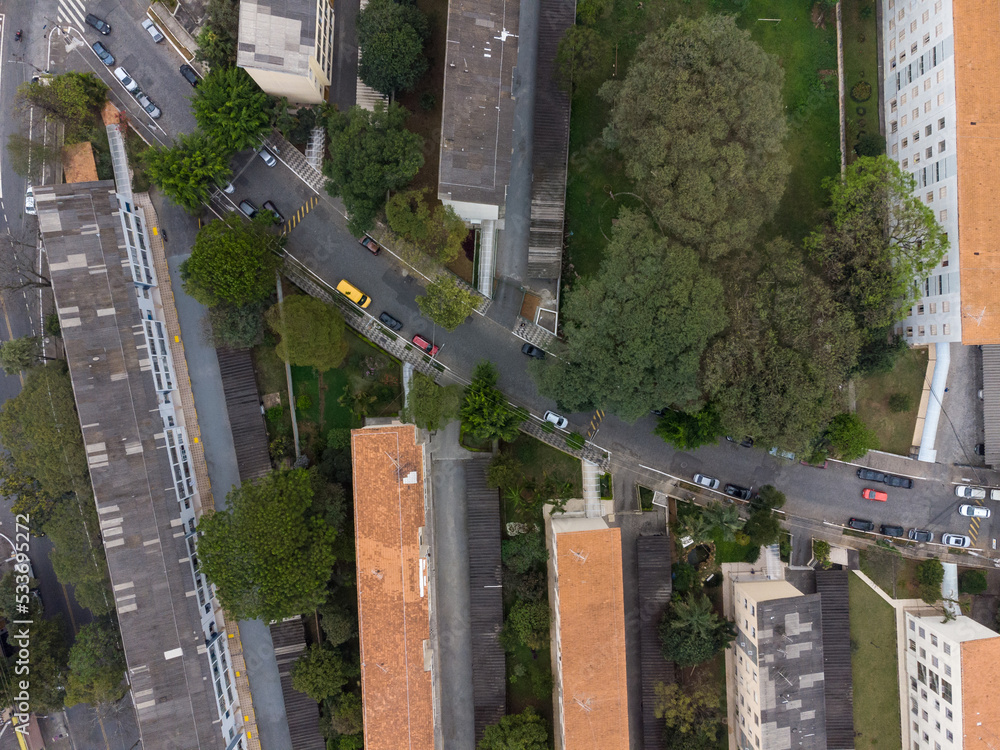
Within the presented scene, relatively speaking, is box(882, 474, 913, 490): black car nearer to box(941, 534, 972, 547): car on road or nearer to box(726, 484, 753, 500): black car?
box(941, 534, 972, 547): car on road

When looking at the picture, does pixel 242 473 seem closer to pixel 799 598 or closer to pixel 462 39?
pixel 462 39

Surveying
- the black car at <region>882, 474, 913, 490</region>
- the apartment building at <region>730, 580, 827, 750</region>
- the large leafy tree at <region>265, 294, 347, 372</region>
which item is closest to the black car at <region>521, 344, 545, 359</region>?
the large leafy tree at <region>265, 294, 347, 372</region>

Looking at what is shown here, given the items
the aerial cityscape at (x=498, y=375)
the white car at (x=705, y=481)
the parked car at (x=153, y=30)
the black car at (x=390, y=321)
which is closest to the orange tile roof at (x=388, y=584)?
the aerial cityscape at (x=498, y=375)

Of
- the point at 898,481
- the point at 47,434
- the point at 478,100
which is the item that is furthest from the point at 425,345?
the point at 898,481

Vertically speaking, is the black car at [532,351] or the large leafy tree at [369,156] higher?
the large leafy tree at [369,156]

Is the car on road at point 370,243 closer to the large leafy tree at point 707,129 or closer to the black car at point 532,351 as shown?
the black car at point 532,351

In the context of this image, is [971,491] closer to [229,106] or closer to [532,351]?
[532,351]
